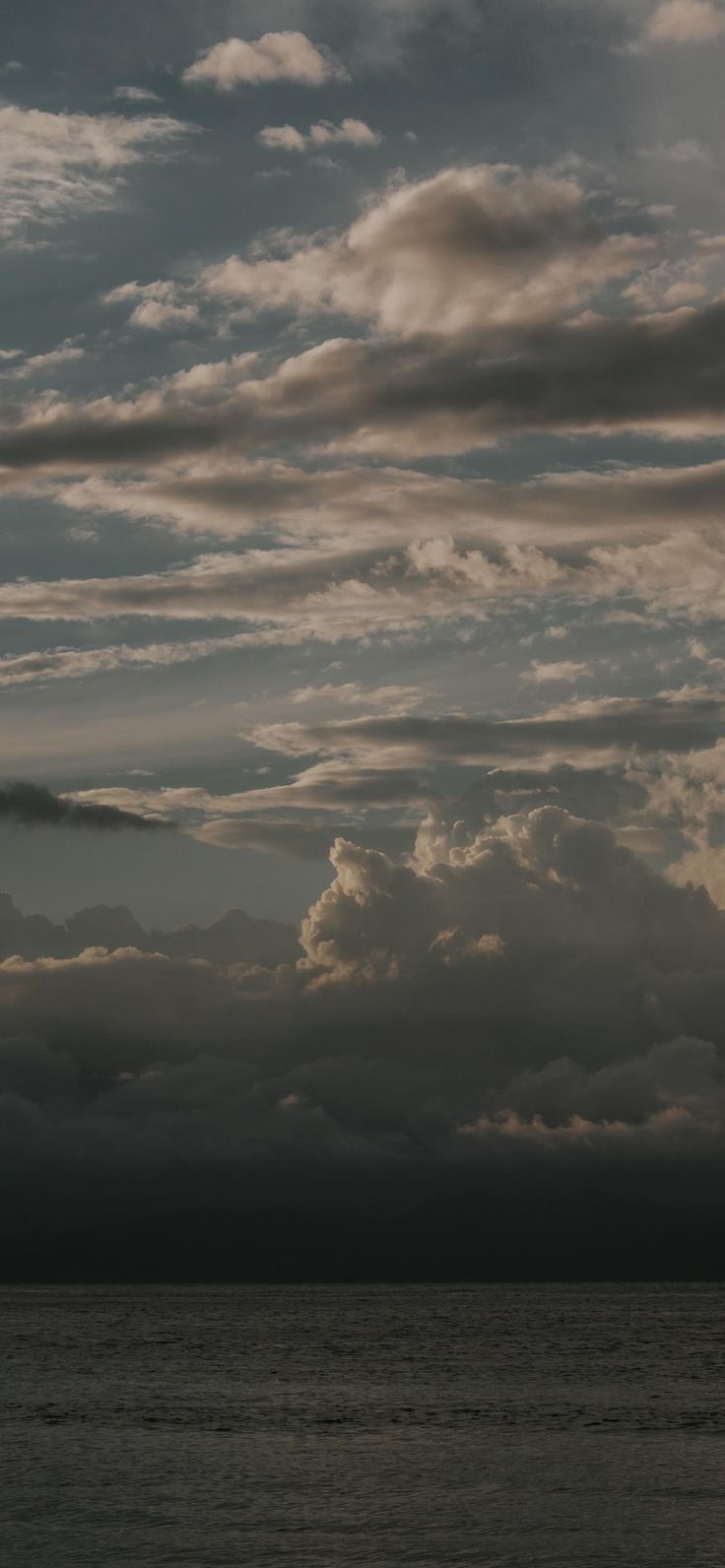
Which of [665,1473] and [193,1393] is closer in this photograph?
[665,1473]

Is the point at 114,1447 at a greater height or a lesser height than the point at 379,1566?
lesser

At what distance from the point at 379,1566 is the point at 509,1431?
68.7m

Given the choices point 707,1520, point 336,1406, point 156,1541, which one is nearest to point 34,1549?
point 156,1541

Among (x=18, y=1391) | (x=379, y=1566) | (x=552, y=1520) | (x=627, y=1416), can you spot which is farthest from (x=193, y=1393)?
(x=379, y=1566)

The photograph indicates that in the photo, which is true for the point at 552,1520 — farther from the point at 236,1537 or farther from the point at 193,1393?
the point at 193,1393

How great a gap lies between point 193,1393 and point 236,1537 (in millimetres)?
105791

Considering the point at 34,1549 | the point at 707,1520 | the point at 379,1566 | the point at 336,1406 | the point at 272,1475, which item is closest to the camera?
the point at 379,1566

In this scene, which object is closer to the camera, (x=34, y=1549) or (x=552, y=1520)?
(x=34, y=1549)

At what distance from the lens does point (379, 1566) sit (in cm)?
7500

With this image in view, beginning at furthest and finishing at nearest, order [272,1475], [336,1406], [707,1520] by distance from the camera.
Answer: [336,1406]
[272,1475]
[707,1520]

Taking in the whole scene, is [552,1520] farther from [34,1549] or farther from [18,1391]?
[18,1391]

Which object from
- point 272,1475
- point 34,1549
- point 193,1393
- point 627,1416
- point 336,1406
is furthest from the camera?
point 193,1393

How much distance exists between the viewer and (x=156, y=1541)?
83062 millimetres

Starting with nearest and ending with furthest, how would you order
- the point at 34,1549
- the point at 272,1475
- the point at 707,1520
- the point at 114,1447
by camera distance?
the point at 34,1549 → the point at 707,1520 → the point at 272,1475 → the point at 114,1447
